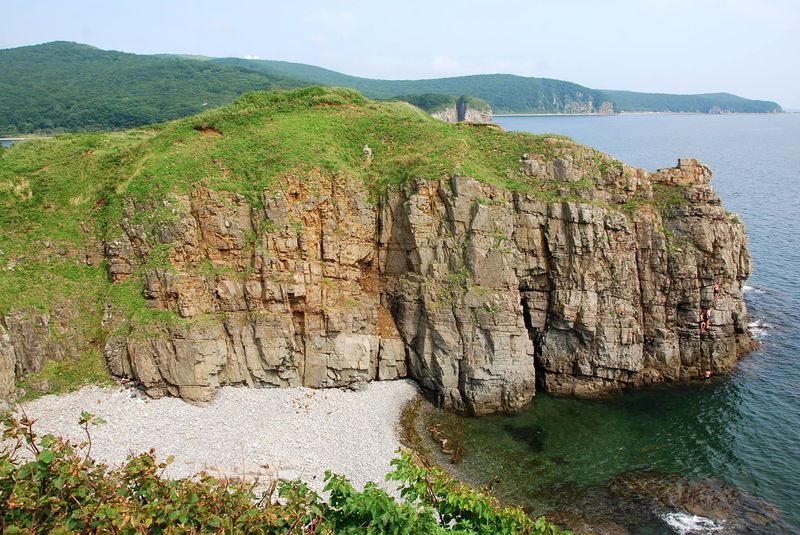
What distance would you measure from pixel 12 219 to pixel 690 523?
151ft

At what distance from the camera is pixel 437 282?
36.9 metres

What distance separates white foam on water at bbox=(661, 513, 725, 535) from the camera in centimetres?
2622

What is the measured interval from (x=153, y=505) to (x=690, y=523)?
27055mm

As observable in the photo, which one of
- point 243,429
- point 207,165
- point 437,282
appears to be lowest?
point 243,429

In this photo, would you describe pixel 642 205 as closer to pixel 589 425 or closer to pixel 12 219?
pixel 589 425

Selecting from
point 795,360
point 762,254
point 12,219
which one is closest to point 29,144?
point 12,219

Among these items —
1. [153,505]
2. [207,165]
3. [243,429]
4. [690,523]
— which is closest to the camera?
[153,505]

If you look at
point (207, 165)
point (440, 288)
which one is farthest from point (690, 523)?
point (207, 165)

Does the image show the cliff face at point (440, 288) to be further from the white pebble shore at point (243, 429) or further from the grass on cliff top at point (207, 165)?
the white pebble shore at point (243, 429)

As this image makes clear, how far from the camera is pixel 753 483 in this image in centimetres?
2922

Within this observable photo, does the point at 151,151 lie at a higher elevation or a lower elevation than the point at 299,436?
higher

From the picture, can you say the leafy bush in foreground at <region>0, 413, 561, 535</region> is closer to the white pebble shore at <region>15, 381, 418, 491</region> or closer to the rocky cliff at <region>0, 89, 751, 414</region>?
the white pebble shore at <region>15, 381, 418, 491</region>

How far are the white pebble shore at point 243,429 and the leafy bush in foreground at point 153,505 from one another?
46.3ft

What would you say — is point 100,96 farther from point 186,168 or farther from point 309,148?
point 309,148
